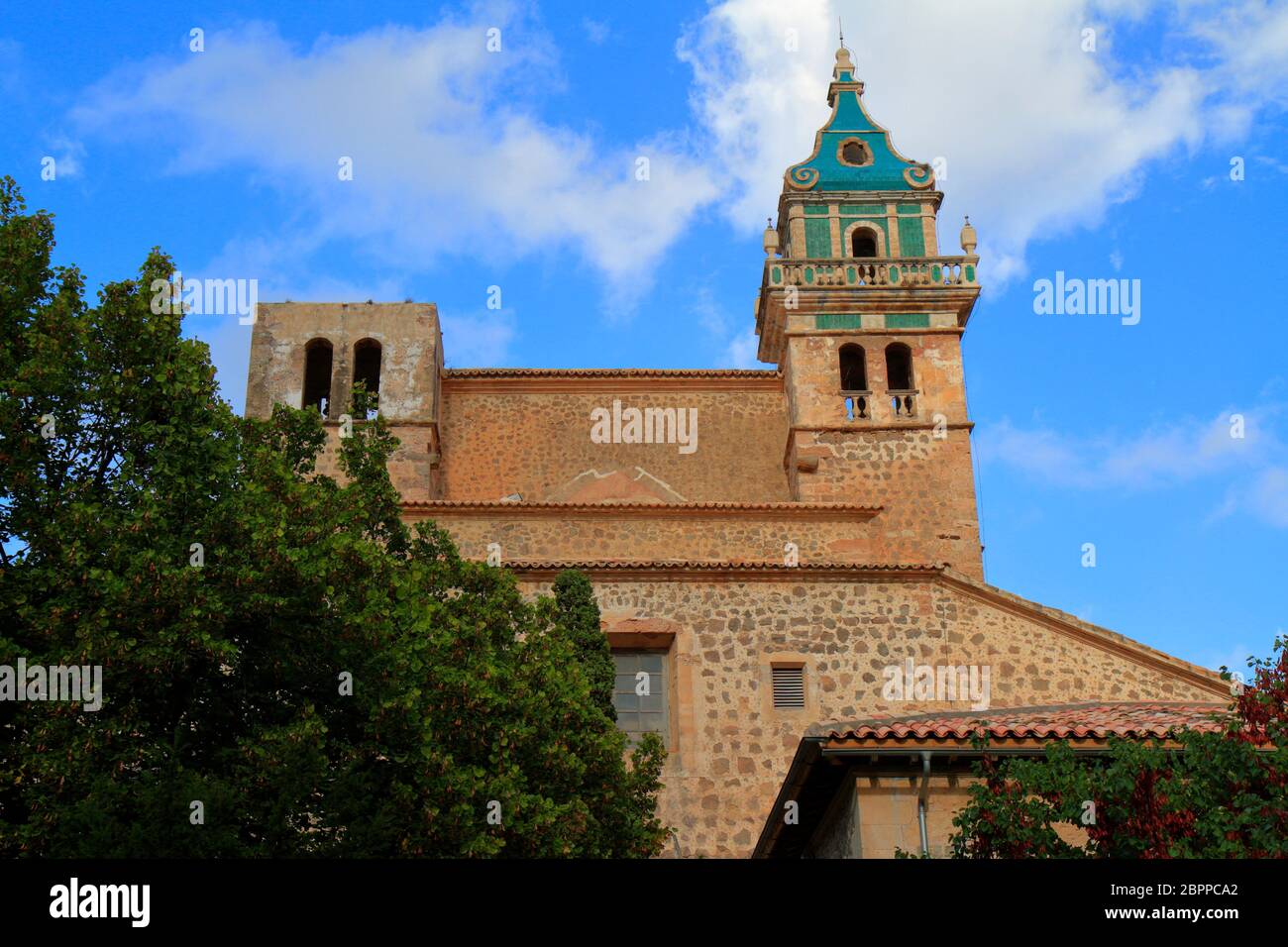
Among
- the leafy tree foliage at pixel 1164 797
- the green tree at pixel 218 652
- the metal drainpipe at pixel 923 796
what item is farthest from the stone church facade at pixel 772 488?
the leafy tree foliage at pixel 1164 797

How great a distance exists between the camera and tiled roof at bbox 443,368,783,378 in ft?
95.6

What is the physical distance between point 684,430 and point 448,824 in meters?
17.3

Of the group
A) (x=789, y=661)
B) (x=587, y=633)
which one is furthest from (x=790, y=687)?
(x=587, y=633)

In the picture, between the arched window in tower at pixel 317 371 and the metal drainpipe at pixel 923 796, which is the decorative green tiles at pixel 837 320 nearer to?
the arched window in tower at pixel 317 371

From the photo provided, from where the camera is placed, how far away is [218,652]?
12.1 meters

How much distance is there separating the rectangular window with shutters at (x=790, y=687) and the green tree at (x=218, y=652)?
19.1 feet

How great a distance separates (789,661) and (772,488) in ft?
26.8

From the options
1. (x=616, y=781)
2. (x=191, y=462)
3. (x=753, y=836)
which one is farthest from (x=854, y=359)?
(x=191, y=462)

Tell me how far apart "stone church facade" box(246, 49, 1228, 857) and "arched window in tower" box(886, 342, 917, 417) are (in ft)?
0.20

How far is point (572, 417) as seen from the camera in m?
29.1

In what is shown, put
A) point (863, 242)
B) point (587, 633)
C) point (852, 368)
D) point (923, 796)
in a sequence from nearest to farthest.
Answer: point (923, 796) → point (587, 633) → point (852, 368) → point (863, 242)

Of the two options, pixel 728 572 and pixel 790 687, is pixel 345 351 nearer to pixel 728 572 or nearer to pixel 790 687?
pixel 728 572
